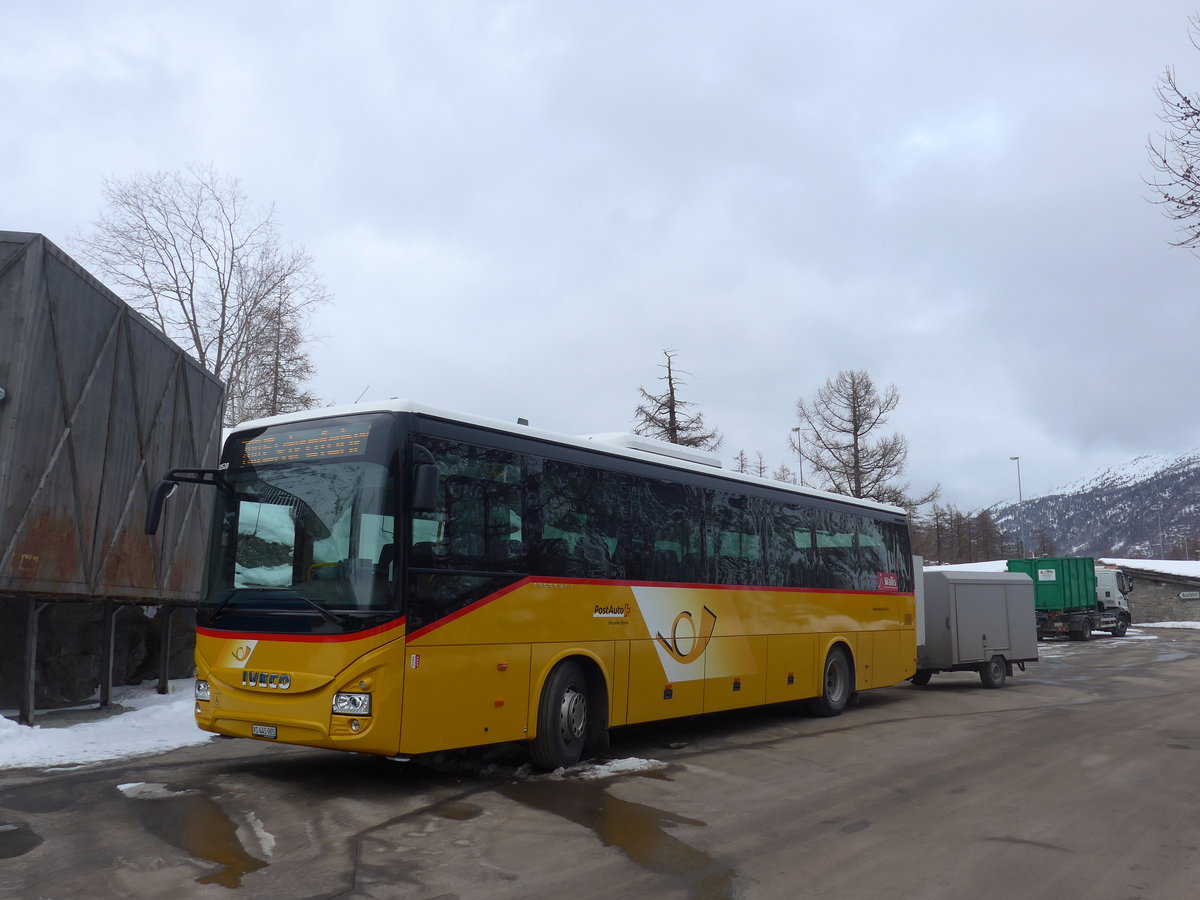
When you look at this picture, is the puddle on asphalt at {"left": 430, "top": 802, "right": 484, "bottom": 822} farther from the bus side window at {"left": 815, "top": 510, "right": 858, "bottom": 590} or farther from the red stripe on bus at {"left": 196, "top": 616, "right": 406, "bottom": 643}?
the bus side window at {"left": 815, "top": 510, "right": 858, "bottom": 590}

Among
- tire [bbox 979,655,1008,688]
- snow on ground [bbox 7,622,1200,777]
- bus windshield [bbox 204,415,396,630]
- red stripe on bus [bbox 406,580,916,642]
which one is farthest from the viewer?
tire [bbox 979,655,1008,688]

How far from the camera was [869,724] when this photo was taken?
41.9ft

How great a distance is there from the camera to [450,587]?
7.77m

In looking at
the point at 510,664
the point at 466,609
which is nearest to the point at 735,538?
the point at 510,664

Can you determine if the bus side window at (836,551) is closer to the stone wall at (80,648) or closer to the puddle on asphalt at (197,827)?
the puddle on asphalt at (197,827)

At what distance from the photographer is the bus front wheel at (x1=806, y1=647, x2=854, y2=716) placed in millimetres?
13422

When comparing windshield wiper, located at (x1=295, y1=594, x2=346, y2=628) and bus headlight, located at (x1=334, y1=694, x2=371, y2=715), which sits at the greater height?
windshield wiper, located at (x1=295, y1=594, x2=346, y2=628)

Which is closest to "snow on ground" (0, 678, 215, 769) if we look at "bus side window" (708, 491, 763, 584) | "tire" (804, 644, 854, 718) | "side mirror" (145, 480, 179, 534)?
"side mirror" (145, 480, 179, 534)

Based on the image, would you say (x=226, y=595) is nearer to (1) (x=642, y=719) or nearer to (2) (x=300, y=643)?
(2) (x=300, y=643)

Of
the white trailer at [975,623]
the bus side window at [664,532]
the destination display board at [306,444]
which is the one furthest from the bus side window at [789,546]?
the destination display board at [306,444]

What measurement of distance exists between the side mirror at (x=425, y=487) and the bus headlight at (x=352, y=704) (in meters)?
1.48

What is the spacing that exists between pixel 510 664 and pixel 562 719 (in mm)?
979

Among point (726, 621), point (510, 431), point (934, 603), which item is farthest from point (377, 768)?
point (934, 603)

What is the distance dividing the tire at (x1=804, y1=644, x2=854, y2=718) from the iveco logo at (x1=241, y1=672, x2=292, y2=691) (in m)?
8.23
